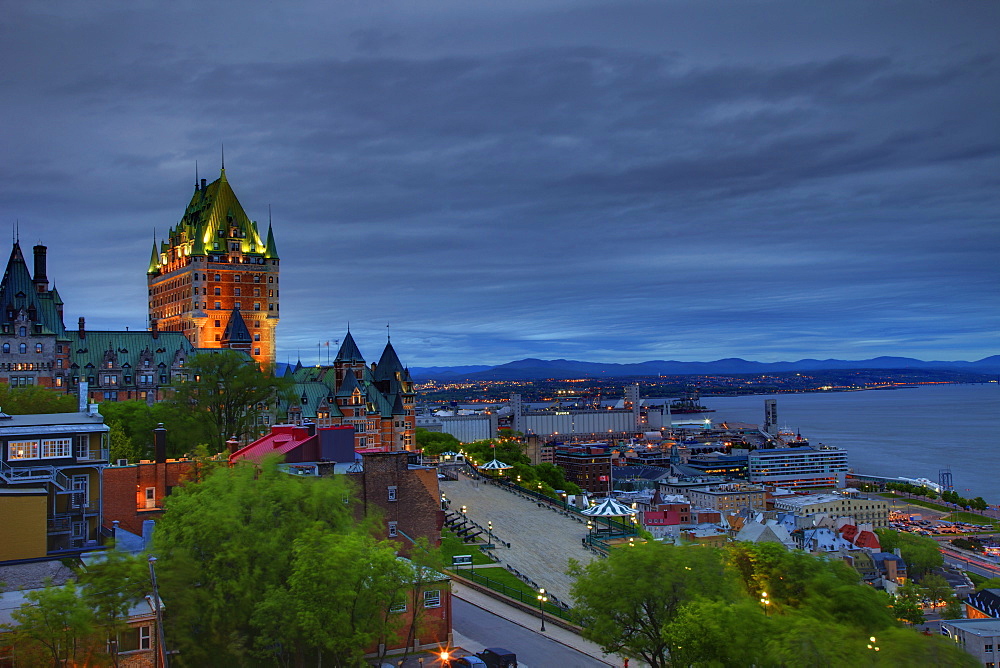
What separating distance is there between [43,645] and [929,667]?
2489 cm

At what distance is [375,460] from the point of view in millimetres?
43562

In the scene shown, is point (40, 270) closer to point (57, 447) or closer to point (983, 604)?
point (57, 447)

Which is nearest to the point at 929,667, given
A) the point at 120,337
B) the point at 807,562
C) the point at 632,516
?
the point at 807,562

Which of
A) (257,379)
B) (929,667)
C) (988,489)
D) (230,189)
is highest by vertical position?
(230,189)

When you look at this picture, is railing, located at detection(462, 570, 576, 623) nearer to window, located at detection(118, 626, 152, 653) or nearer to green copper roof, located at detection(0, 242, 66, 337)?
window, located at detection(118, 626, 152, 653)

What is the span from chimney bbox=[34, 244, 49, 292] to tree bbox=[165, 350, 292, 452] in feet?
134

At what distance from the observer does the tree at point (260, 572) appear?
29.5m

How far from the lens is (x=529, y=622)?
150 feet

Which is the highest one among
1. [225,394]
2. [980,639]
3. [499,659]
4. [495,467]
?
[225,394]

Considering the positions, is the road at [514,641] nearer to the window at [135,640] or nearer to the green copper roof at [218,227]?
the window at [135,640]

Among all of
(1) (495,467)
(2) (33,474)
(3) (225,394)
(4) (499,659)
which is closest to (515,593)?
(4) (499,659)

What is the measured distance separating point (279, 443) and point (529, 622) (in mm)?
16764

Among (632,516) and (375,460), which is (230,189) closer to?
(632,516)

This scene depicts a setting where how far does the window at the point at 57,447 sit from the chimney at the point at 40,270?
232ft
